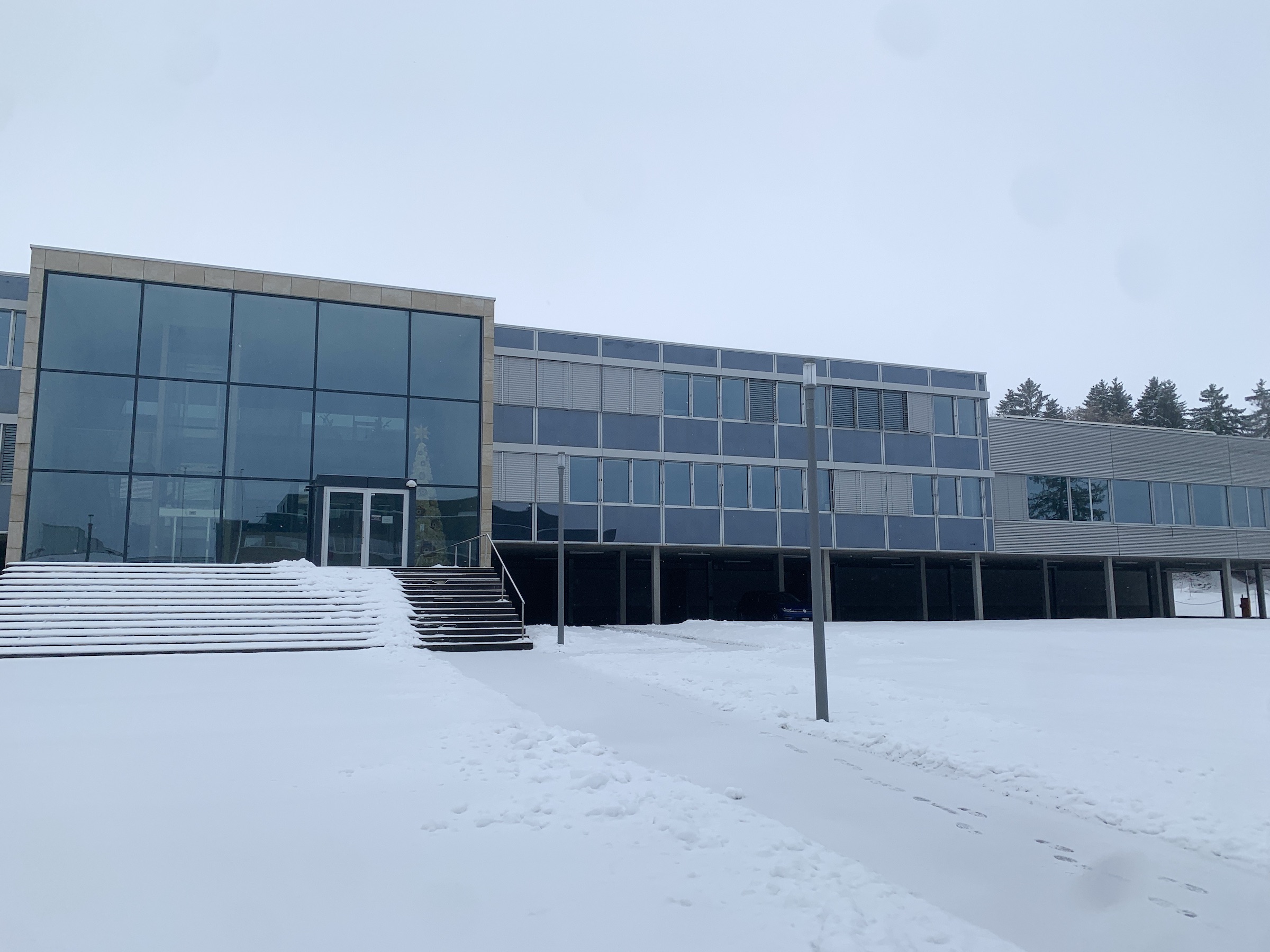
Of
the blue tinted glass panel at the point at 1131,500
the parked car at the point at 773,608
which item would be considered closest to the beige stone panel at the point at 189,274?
the parked car at the point at 773,608

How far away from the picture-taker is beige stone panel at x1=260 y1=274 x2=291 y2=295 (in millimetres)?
25375

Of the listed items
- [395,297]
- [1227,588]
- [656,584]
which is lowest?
[1227,588]

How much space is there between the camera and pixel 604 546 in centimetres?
2986

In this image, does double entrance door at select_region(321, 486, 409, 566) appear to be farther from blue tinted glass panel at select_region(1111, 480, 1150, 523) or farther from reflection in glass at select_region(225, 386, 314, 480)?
blue tinted glass panel at select_region(1111, 480, 1150, 523)

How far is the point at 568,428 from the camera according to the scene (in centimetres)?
2892

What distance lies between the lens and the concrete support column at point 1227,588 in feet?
122

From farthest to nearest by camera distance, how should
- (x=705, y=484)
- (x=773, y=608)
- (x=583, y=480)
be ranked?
(x=773, y=608) < (x=705, y=484) < (x=583, y=480)

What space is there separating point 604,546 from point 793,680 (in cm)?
1681

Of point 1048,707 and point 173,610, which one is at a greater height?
point 173,610

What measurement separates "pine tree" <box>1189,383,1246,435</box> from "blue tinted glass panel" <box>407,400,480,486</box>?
80.3m

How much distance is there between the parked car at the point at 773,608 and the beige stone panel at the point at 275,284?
1792cm

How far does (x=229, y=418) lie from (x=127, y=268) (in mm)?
4772

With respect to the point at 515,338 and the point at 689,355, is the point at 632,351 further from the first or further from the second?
the point at 515,338

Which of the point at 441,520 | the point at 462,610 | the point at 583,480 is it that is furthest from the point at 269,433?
the point at 583,480
